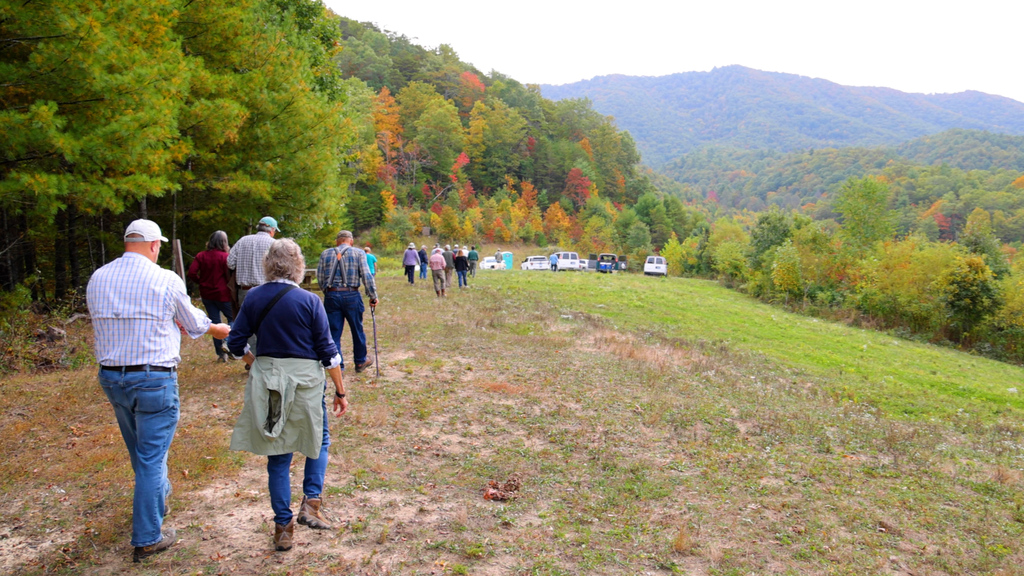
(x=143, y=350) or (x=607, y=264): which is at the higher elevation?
(x=143, y=350)

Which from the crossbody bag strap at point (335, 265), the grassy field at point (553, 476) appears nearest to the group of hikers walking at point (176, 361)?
the grassy field at point (553, 476)

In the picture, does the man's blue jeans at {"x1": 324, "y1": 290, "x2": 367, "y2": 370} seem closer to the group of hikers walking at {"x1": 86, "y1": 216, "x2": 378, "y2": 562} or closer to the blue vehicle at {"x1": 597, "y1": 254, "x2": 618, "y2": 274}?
the group of hikers walking at {"x1": 86, "y1": 216, "x2": 378, "y2": 562}

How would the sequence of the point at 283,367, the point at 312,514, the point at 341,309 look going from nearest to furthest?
the point at 283,367 → the point at 312,514 → the point at 341,309

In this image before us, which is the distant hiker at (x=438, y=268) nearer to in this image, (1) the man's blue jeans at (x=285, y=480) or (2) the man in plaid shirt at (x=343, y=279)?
(2) the man in plaid shirt at (x=343, y=279)

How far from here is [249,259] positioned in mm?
7230

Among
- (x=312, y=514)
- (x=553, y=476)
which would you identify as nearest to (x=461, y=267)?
(x=553, y=476)

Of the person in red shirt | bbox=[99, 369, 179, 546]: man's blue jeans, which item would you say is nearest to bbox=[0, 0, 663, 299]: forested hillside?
the person in red shirt

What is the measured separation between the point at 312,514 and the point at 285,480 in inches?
20.6

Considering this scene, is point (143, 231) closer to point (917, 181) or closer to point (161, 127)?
point (161, 127)

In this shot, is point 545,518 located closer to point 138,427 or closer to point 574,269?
point 138,427

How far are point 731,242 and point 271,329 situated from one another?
49.7m

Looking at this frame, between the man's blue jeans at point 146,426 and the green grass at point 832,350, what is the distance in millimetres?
11272

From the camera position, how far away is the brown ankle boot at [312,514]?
4.06 m

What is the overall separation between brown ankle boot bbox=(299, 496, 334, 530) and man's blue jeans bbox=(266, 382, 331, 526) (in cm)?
6
